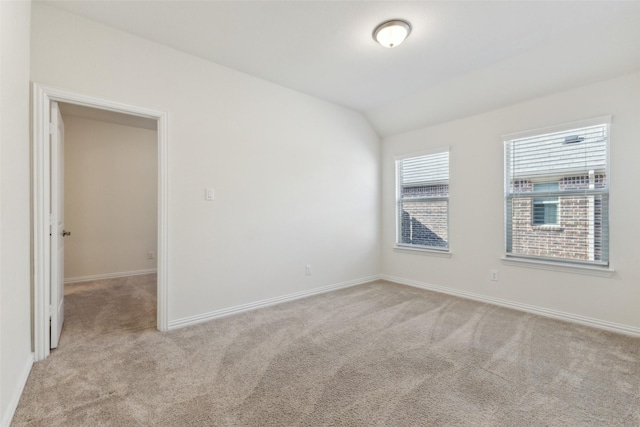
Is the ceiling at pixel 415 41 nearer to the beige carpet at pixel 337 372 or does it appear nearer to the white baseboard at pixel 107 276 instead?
Result: the beige carpet at pixel 337 372

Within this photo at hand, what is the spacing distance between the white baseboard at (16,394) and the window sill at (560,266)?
4.34 metres

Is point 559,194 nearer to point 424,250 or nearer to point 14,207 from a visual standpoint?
point 424,250

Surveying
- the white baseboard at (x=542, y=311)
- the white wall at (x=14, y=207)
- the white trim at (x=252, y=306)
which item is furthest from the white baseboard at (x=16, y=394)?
the white baseboard at (x=542, y=311)

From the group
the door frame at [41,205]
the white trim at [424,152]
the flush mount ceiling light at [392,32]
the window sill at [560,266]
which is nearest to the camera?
the door frame at [41,205]

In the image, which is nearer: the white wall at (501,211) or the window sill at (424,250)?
the white wall at (501,211)

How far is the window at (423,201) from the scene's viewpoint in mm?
4113

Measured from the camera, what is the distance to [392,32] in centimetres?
240

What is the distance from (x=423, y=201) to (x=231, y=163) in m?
2.81

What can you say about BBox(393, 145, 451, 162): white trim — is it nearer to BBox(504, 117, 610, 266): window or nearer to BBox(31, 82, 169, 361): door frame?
BBox(504, 117, 610, 266): window

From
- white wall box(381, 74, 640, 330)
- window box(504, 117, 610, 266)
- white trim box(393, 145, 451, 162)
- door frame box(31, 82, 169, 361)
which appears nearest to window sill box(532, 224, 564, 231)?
window box(504, 117, 610, 266)

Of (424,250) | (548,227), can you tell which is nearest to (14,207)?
(424,250)

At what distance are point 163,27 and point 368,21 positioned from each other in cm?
174

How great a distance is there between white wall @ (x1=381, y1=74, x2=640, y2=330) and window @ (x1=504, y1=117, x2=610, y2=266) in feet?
0.31

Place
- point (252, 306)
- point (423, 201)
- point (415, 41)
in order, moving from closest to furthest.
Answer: point (415, 41)
point (252, 306)
point (423, 201)
